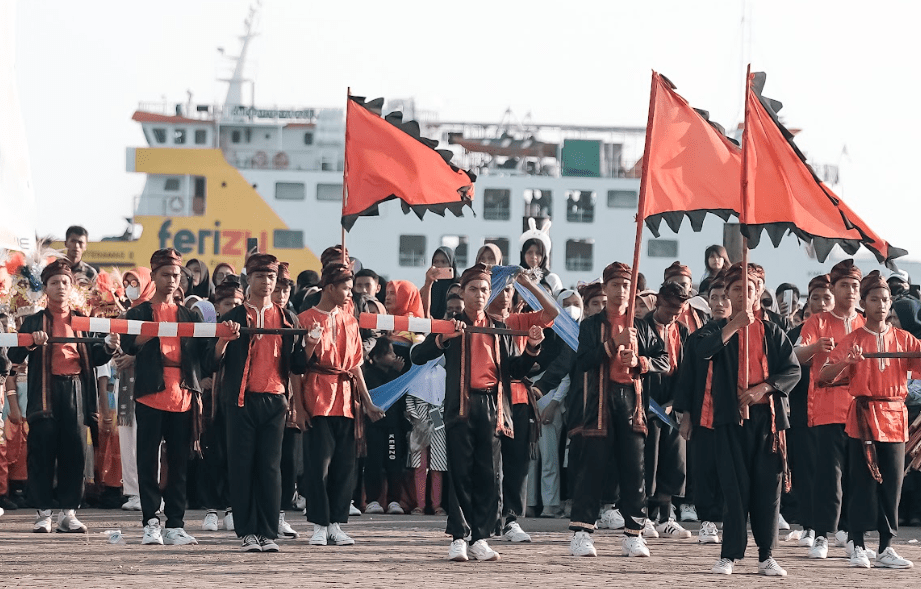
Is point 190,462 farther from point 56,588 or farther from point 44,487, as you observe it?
point 56,588

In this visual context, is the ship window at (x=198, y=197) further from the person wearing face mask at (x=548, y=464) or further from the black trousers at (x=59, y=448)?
the black trousers at (x=59, y=448)

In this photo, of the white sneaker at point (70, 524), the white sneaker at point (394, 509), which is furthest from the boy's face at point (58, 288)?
the white sneaker at point (394, 509)

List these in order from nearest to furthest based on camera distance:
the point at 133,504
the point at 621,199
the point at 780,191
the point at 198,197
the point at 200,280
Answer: the point at 780,191 → the point at 133,504 → the point at 200,280 → the point at 198,197 → the point at 621,199

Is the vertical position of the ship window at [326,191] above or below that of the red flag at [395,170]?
above

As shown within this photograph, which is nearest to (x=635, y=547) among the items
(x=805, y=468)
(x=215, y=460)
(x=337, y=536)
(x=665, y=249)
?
(x=805, y=468)

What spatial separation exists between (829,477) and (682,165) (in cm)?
219

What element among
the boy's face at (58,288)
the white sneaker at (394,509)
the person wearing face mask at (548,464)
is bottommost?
the white sneaker at (394,509)

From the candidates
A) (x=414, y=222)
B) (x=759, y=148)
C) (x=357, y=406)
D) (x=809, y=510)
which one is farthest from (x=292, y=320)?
(x=414, y=222)

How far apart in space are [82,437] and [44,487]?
413 mm

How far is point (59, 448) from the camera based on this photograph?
30.1 feet

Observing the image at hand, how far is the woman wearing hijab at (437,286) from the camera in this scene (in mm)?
11633

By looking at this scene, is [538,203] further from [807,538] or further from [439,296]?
[807,538]

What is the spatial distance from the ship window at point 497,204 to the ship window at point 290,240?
5.42 metres

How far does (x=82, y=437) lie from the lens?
30.1 ft
